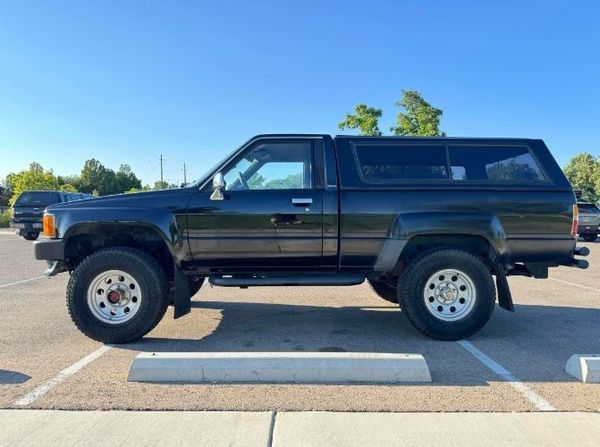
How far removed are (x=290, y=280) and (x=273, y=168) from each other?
1.23m

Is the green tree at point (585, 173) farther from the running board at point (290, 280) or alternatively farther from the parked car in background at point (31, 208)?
the running board at point (290, 280)

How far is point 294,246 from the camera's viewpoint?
5113 millimetres

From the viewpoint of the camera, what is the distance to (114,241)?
5.29m

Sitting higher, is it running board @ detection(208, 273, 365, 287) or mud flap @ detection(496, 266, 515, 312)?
running board @ detection(208, 273, 365, 287)

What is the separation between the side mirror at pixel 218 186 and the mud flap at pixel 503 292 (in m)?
3.06

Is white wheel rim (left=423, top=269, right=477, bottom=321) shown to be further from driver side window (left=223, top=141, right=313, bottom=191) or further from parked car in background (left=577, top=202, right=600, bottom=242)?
parked car in background (left=577, top=202, right=600, bottom=242)

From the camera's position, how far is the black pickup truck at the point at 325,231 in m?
4.96

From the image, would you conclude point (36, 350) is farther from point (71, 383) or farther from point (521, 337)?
point (521, 337)

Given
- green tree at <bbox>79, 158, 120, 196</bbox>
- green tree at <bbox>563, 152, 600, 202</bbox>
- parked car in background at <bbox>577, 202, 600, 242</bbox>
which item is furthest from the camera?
green tree at <bbox>79, 158, 120, 196</bbox>

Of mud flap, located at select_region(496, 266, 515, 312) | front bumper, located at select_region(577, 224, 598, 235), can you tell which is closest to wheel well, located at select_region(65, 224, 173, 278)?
mud flap, located at select_region(496, 266, 515, 312)

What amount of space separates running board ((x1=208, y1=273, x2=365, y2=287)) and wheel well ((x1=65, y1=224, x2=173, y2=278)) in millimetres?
761

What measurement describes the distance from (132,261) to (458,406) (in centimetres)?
333

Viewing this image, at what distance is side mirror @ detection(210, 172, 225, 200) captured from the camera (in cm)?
494

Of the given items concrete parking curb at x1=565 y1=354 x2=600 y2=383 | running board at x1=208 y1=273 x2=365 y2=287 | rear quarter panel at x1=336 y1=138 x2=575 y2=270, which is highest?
rear quarter panel at x1=336 y1=138 x2=575 y2=270
